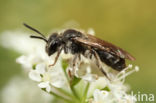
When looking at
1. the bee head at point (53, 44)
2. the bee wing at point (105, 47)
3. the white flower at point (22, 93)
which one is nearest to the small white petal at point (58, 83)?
the bee head at point (53, 44)

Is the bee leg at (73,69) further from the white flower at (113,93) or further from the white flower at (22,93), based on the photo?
the white flower at (22,93)

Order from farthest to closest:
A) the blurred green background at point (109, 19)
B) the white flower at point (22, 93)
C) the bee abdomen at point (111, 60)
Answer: the blurred green background at point (109, 19) < the white flower at point (22, 93) < the bee abdomen at point (111, 60)

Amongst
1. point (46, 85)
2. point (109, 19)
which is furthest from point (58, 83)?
point (109, 19)

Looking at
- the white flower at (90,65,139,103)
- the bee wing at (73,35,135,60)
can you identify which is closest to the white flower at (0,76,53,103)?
the white flower at (90,65,139,103)

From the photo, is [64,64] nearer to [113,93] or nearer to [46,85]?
[46,85]

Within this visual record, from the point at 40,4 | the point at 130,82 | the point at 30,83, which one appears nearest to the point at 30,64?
the point at 30,83

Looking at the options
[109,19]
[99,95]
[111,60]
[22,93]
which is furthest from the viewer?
[109,19]

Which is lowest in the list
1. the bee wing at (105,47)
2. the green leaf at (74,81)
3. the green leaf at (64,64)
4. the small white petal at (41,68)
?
the green leaf at (74,81)

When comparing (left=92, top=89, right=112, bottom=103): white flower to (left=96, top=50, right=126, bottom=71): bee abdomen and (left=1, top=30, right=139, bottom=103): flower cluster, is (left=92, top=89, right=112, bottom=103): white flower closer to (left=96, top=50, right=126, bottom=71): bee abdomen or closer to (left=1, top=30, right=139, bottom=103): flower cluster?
(left=1, top=30, right=139, bottom=103): flower cluster
